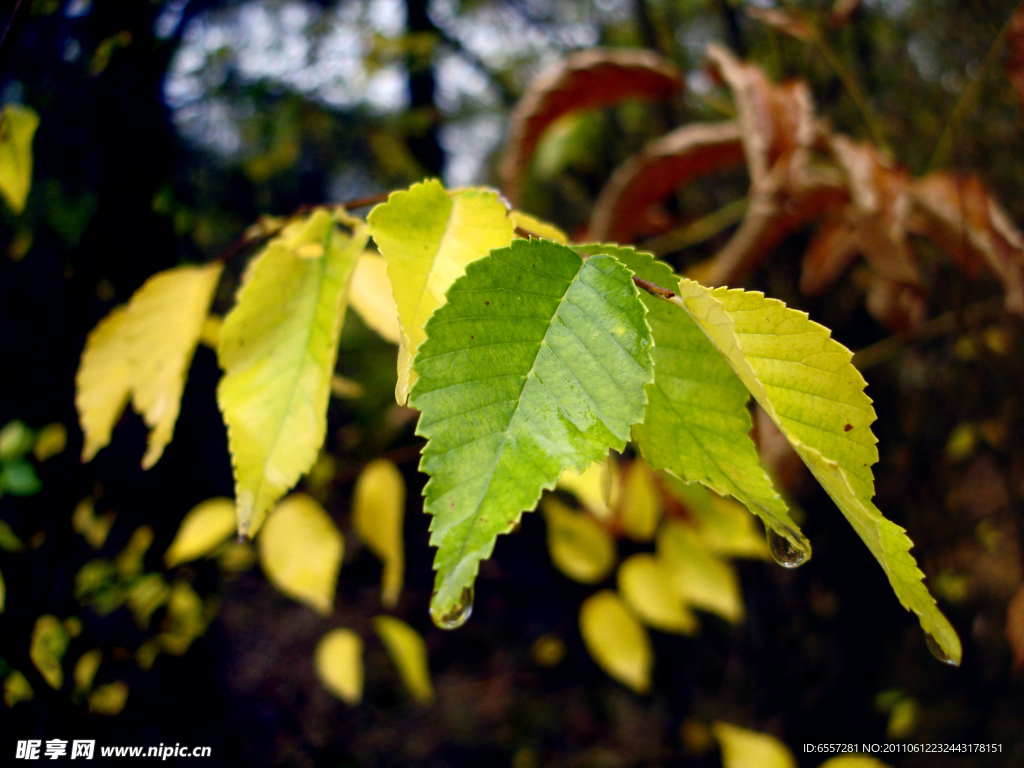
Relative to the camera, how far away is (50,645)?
60 cm

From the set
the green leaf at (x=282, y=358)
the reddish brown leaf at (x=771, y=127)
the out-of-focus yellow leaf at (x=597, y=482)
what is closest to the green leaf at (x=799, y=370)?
the out-of-focus yellow leaf at (x=597, y=482)

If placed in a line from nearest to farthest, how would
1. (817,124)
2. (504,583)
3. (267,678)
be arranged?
(817,124) → (267,678) → (504,583)

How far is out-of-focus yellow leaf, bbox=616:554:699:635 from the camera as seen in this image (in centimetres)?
91

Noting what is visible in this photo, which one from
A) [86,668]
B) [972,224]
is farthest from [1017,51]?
[86,668]

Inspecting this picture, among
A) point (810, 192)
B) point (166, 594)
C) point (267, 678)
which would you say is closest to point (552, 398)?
point (810, 192)

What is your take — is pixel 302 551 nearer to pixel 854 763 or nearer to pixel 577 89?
pixel 854 763

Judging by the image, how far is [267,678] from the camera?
1.34 meters

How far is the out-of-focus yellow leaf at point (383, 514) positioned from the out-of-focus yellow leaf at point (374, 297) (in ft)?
1.43

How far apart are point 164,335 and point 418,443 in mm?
660

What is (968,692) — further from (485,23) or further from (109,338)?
(485,23)

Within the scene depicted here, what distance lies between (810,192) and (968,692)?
3.79 feet

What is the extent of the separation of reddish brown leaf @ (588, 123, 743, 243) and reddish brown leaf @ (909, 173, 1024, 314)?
27cm

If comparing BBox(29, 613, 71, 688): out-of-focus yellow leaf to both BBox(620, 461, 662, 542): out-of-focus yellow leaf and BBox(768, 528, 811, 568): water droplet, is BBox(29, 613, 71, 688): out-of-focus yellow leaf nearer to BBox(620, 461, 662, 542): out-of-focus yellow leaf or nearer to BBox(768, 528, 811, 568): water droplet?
BBox(768, 528, 811, 568): water droplet

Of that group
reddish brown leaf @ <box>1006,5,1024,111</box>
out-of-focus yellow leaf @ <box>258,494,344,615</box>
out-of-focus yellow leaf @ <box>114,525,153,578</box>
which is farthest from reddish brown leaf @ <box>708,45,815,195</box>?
out-of-focus yellow leaf @ <box>114,525,153,578</box>
